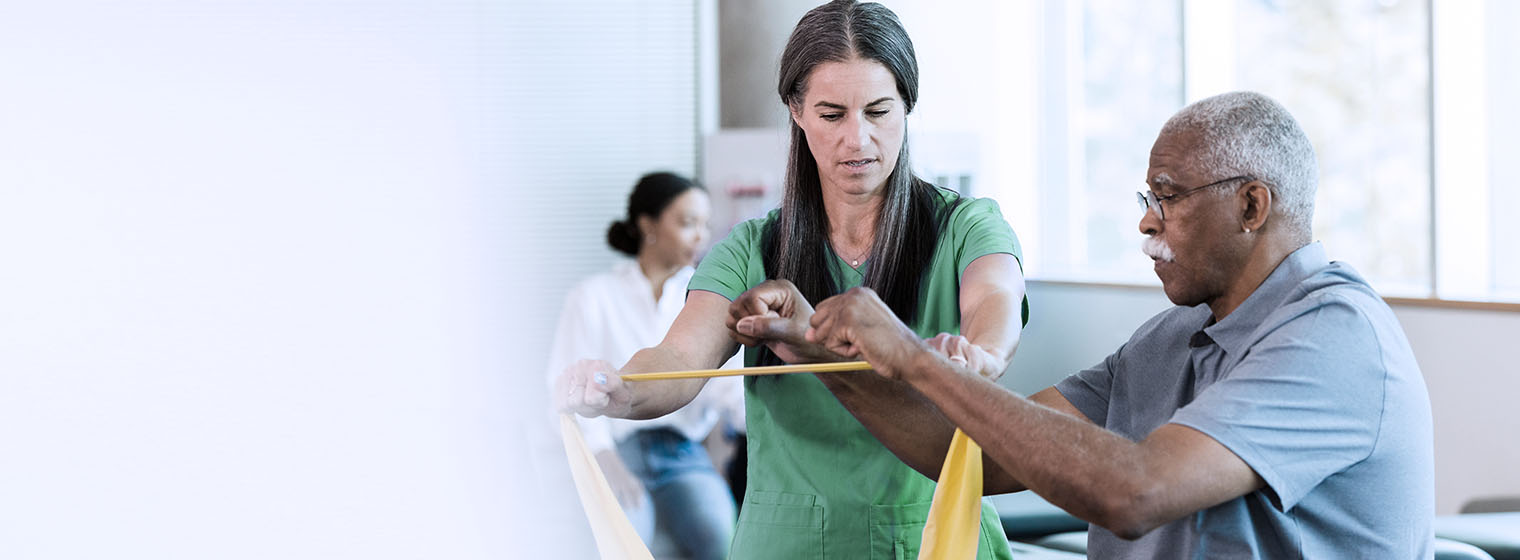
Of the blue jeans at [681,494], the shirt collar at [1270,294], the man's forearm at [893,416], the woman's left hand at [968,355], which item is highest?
the shirt collar at [1270,294]

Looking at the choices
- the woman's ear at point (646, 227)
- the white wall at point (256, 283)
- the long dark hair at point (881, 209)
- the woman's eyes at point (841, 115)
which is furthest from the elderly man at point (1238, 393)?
the white wall at point (256, 283)

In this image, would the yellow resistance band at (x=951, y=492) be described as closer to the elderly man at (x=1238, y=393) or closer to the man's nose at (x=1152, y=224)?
the elderly man at (x=1238, y=393)

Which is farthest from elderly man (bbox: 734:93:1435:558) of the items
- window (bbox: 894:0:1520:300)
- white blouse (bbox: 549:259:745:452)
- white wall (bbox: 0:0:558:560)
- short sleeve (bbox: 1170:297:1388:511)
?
white wall (bbox: 0:0:558:560)

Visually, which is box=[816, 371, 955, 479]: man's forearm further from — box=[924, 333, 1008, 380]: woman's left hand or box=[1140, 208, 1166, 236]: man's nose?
box=[1140, 208, 1166, 236]: man's nose

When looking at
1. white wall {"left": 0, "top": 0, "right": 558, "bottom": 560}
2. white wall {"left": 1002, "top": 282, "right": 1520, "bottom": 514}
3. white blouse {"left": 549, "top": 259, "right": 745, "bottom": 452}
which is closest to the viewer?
white wall {"left": 1002, "top": 282, "right": 1520, "bottom": 514}

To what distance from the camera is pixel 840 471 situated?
156 centimetres

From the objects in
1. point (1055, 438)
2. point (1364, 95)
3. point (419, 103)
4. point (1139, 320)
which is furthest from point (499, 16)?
point (1055, 438)

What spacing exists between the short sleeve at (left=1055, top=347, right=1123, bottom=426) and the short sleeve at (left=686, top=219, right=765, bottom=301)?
17.7 inches

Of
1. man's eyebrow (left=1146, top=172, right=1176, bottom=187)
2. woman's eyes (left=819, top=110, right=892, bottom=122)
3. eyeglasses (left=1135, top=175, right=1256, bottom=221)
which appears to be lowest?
eyeglasses (left=1135, top=175, right=1256, bottom=221)

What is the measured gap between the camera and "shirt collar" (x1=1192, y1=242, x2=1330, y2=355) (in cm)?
144

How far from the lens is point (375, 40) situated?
15.6 ft

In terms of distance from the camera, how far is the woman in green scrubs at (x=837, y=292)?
1.55 meters

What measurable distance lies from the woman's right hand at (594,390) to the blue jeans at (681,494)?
2.11 metres

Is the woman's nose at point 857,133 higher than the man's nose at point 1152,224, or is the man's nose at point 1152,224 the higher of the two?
the woman's nose at point 857,133
